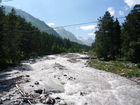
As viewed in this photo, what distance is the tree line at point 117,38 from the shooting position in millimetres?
33422

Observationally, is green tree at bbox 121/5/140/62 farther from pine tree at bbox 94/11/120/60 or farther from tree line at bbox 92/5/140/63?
pine tree at bbox 94/11/120/60

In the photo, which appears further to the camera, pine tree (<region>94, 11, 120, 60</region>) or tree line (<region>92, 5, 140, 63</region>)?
pine tree (<region>94, 11, 120, 60</region>)

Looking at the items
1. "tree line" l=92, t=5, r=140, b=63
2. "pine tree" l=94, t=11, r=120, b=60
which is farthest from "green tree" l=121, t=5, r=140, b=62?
"pine tree" l=94, t=11, r=120, b=60

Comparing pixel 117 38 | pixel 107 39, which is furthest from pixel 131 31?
pixel 117 38

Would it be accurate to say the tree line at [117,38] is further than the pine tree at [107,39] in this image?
No

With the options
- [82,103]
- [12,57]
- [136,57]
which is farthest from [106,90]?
[12,57]

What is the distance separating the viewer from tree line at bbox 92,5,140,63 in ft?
110

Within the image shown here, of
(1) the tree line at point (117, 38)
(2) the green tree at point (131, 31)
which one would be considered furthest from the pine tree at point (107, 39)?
(2) the green tree at point (131, 31)

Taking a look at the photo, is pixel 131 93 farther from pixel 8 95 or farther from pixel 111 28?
pixel 111 28

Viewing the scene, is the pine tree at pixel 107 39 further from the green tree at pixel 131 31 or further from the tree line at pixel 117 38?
the green tree at pixel 131 31

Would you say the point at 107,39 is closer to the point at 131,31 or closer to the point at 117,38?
the point at 117,38

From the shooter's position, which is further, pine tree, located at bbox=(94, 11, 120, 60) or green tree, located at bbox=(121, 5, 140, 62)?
pine tree, located at bbox=(94, 11, 120, 60)

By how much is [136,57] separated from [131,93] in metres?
19.3

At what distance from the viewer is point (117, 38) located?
→ 44.8 m
